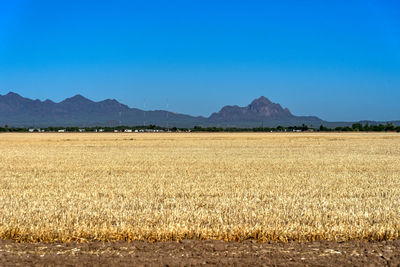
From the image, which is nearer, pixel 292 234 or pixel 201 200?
pixel 292 234

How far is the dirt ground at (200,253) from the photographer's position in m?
7.96

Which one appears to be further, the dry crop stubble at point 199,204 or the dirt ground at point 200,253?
the dry crop stubble at point 199,204

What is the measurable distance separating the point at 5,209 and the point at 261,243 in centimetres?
680

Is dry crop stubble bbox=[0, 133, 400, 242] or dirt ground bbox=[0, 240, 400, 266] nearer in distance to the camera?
dirt ground bbox=[0, 240, 400, 266]

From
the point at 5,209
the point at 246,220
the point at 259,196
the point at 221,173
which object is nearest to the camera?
the point at 246,220

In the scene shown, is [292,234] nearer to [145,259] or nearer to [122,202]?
Answer: [145,259]

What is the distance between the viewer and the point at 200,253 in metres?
8.44

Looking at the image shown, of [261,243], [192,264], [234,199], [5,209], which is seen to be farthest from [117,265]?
[234,199]

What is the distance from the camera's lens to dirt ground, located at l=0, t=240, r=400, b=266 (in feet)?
26.1

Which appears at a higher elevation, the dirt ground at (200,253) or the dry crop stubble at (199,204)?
the dry crop stubble at (199,204)

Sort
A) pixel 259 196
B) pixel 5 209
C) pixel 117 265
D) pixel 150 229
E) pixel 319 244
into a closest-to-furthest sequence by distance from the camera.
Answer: pixel 117 265, pixel 319 244, pixel 150 229, pixel 5 209, pixel 259 196

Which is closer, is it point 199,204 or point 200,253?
point 200,253

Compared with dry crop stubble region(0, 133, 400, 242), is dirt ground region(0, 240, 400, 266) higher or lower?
lower

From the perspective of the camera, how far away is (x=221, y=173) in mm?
21734
